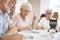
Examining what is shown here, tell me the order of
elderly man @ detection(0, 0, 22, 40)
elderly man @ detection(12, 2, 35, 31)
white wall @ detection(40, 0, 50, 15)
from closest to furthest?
elderly man @ detection(0, 0, 22, 40)
elderly man @ detection(12, 2, 35, 31)
white wall @ detection(40, 0, 50, 15)

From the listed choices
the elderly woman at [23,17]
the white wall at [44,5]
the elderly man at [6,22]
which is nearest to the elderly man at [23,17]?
the elderly woman at [23,17]

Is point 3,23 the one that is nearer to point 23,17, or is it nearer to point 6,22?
point 6,22

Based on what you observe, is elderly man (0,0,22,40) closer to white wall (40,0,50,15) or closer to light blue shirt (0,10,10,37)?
light blue shirt (0,10,10,37)

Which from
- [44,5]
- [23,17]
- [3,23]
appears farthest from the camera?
[44,5]

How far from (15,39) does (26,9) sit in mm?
1026

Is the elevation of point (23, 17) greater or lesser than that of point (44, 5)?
lesser

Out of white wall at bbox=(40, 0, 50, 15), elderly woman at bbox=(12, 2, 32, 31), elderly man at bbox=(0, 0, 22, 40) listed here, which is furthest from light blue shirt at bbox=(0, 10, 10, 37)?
white wall at bbox=(40, 0, 50, 15)

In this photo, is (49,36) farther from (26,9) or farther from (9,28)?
(26,9)

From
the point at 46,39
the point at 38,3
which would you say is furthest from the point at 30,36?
the point at 38,3

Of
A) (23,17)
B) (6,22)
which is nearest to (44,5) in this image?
(23,17)

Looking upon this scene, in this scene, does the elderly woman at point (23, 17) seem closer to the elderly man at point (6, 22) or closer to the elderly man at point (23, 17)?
the elderly man at point (23, 17)

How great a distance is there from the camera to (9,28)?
1713 mm

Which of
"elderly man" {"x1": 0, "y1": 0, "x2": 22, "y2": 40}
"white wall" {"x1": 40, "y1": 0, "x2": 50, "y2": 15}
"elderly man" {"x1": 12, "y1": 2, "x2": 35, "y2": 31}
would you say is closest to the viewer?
"elderly man" {"x1": 0, "y1": 0, "x2": 22, "y2": 40}

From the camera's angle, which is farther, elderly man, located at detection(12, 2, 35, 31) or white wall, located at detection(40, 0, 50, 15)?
white wall, located at detection(40, 0, 50, 15)
